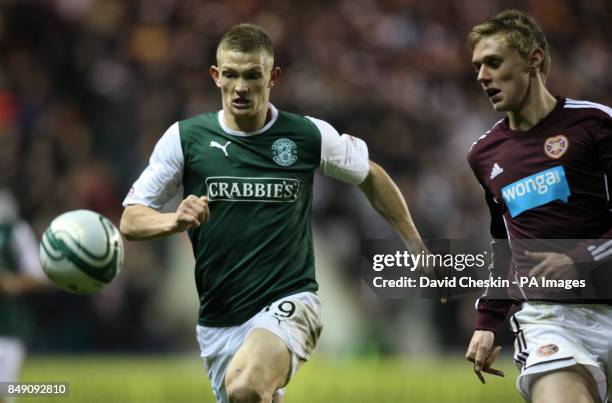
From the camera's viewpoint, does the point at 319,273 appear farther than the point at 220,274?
Yes

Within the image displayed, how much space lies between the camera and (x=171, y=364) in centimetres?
1248

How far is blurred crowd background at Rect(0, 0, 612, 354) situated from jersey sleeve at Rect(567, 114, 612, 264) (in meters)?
6.63

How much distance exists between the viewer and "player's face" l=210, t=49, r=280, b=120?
619cm

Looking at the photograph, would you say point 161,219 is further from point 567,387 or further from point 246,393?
point 567,387

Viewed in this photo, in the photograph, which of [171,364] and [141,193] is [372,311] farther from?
[141,193]

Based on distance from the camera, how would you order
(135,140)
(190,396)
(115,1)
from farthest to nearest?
(115,1) → (135,140) → (190,396)

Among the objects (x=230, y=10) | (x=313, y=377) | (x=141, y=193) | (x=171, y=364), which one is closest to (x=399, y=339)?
(x=313, y=377)

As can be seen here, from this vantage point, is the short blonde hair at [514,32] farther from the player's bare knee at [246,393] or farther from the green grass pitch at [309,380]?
the green grass pitch at [309,380]

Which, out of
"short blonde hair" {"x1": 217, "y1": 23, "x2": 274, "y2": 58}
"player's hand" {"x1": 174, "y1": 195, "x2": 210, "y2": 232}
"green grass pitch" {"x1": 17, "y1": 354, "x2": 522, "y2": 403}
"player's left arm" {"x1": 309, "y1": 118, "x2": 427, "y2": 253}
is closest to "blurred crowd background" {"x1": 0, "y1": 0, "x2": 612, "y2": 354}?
"green grass pitch" {"x1": 17, "y1": 354, "x2": 522, "y2": 403}

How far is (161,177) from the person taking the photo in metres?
6.24

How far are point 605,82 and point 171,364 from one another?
8424mm

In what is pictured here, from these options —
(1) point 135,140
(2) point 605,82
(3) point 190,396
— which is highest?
(2) point 605,82

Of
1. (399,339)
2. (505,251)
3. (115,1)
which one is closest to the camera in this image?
(505,251)

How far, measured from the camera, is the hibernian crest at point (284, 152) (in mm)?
6367
